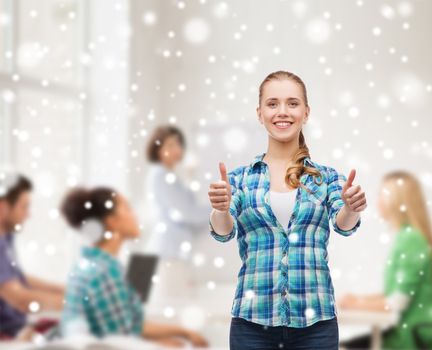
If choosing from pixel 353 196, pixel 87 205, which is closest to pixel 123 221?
pixel 87 205

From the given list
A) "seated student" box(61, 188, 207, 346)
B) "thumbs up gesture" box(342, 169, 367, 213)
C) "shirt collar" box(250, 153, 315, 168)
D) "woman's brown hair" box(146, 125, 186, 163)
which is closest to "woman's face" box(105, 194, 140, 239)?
"seated student" box(61, 188, 207, 346)

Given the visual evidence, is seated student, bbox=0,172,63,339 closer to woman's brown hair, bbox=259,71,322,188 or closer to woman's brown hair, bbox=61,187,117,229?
woman's brown hair, bbox=61,187,117,229

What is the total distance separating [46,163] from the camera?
2328 millimetres

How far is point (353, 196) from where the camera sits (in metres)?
0.70

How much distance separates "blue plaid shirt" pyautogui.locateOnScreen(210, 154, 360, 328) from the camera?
0.74m

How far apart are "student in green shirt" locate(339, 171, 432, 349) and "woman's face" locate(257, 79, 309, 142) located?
4.55 ft

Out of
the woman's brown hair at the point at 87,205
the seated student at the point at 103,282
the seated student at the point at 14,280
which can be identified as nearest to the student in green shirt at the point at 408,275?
the seated student at the point at 103,282

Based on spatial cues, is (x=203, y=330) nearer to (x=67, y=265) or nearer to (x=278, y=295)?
(x=67, y=265)

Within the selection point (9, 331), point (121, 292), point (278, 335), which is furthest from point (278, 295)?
point (9, 331)

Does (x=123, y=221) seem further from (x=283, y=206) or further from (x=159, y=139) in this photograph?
(x=283, y=206)

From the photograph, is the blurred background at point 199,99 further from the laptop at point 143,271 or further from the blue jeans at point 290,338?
the blue jeans at point 290,338

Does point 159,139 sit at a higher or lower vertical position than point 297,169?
higher

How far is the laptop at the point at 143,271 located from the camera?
2240 millimetres

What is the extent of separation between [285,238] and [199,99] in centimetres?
160
